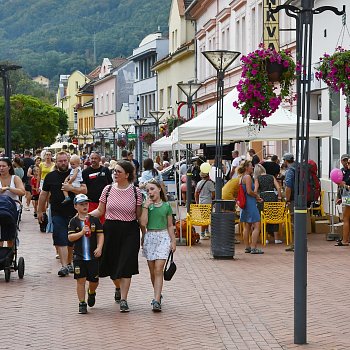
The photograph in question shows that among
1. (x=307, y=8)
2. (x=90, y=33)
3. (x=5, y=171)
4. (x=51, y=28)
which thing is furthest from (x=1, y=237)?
(x=51, y=28)

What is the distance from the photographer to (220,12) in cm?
4303

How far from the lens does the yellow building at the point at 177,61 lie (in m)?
55.7

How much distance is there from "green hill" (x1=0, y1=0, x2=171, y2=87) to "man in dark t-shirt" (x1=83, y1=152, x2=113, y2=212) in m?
117

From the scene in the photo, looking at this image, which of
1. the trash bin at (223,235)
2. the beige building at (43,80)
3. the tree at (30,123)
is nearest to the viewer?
the trash bin at (223,235)

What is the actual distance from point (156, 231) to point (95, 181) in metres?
4.85

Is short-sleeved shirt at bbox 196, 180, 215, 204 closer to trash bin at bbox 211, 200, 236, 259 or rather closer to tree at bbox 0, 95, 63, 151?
trash bin at bbox 211, 200, 236, 259

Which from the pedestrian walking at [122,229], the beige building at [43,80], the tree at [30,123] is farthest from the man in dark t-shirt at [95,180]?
the beige building at [43,80]

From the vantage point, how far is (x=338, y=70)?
50.3 ft

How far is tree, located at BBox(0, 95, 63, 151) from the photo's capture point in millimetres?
84500

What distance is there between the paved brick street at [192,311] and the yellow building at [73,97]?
101 meters

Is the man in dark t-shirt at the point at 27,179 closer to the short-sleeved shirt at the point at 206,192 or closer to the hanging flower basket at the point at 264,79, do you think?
the short-sleeved shirt at the point at 206,192

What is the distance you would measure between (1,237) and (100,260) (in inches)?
112

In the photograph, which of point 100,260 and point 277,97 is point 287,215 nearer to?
point 277,97

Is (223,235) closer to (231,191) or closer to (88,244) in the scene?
(231,191)
